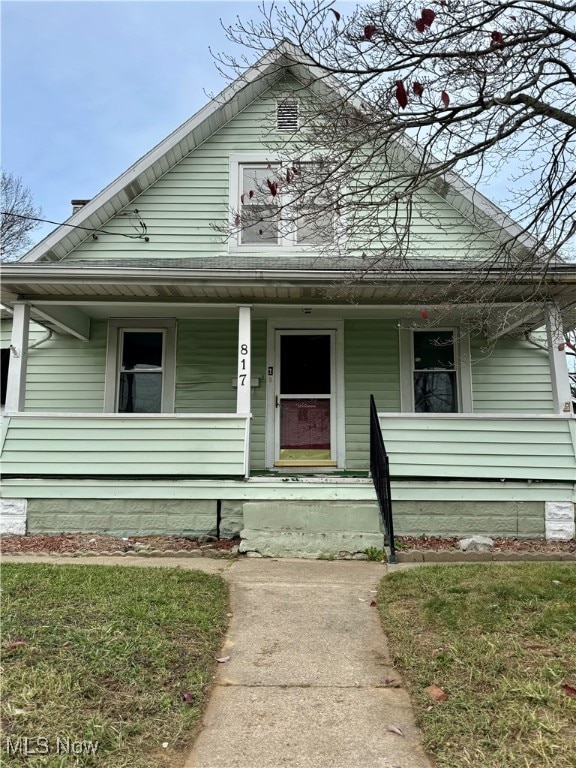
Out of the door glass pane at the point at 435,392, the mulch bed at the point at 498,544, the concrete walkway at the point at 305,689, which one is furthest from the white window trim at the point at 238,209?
the concrete walkway at the point at 305,689

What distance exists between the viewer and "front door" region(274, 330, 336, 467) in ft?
27.5

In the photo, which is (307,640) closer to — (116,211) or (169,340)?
(169,340)

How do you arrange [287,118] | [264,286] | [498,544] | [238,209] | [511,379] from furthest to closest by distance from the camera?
[511,379] → [238,209] → [287,118] → [264,286] → [498,544]

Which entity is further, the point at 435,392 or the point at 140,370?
the point at 140,370

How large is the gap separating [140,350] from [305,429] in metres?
2.96

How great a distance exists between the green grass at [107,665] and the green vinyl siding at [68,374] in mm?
4432

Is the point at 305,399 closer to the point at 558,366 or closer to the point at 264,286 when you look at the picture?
the point at 264,286

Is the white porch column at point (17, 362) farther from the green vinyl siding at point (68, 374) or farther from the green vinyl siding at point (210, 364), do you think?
the green vinyl siding at point (210, 364)

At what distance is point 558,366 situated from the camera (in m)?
7.26

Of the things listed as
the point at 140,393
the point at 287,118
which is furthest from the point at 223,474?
the point at 287,118

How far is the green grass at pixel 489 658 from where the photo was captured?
2.35m

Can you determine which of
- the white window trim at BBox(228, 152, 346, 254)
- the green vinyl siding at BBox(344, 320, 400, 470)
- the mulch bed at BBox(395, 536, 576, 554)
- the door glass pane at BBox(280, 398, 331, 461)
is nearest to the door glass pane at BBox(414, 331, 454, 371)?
the green vinyl siding at BBox(344, 320, 400, 470)

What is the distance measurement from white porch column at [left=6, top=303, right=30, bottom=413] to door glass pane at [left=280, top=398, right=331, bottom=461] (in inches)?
146

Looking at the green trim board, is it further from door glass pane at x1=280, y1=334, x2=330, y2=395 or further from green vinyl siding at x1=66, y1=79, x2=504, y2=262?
green vinyl siding at x1=66, y1=79, x2=504, y2=262
